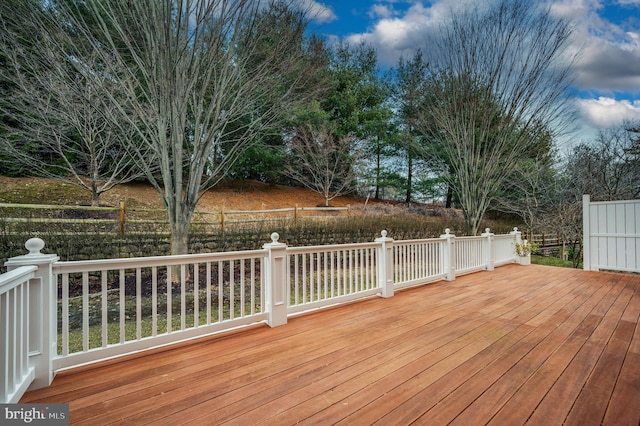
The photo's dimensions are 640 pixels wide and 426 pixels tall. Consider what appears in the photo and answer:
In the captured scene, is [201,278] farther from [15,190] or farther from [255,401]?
[15,190]

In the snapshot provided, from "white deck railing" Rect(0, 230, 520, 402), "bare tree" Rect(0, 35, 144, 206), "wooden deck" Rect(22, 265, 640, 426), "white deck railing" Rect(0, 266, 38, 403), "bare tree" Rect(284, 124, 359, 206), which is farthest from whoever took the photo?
"bare tree" Rect(284, 124, 359, 206)

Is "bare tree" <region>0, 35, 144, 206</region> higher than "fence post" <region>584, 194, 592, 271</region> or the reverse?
higher

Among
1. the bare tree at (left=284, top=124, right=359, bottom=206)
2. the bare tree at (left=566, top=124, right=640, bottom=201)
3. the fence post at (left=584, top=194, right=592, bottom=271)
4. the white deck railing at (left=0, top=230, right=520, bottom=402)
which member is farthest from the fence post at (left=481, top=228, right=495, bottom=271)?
the bare tree at (left=284, top=124, right=359, bottom=206)

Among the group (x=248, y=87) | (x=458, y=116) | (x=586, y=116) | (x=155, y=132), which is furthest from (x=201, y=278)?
(x=586, y=116)

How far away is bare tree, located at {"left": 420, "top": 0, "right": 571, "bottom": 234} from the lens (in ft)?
21.2

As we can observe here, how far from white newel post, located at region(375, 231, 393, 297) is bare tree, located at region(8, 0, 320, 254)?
297cm

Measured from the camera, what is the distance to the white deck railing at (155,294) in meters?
1.76

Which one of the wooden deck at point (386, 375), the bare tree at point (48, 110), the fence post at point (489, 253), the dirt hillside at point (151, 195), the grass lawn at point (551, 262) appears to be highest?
the bare tree at point (48, 110)

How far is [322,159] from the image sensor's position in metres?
13.2

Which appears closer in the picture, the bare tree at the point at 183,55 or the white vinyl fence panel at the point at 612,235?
the bare tree at the point at 183,55

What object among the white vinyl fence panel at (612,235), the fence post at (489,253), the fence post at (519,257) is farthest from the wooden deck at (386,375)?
the fence post at (519,257)

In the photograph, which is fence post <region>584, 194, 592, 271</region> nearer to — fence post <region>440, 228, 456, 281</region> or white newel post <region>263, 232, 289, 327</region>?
fence post <region>440, 228, 456, 281</region>

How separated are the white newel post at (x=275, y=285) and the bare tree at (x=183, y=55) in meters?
2.46

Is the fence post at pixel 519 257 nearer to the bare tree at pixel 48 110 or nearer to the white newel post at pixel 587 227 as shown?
the white newel post at pixel 587 227
